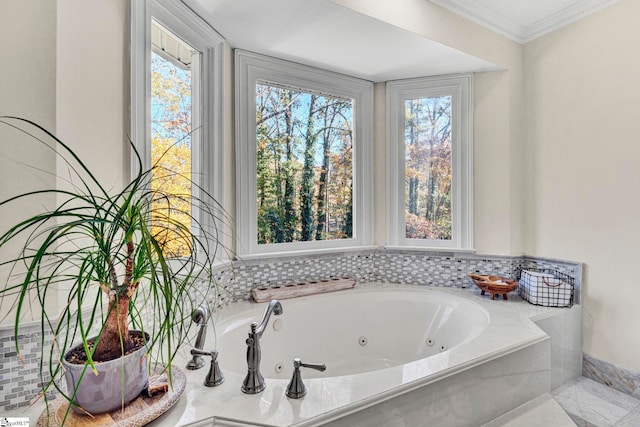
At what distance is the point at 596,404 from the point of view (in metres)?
1.88

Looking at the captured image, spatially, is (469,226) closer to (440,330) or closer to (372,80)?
(440,330)

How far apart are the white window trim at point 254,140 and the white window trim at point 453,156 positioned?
177 millimetres

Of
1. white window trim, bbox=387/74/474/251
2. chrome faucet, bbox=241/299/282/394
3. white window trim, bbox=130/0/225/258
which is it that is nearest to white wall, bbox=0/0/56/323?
white window trim, bbox=130/0/225/258

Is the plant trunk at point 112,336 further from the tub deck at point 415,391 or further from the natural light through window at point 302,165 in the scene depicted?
the natural light through window at point 302,165

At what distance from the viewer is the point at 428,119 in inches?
107

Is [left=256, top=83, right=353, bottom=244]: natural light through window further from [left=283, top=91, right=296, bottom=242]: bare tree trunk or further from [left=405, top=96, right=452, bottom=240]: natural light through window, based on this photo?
[left=405, top=96, right=452, bottom=240]: natural light through window

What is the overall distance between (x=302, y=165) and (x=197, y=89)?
0.90 m

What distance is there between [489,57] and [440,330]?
6.52ft

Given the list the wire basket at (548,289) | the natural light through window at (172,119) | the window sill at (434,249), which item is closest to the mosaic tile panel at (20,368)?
the natural light through window at (172,119)

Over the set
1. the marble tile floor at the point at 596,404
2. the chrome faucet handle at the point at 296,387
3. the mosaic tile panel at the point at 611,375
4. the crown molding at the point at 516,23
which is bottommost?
the marble tile floor at the point at 596,404

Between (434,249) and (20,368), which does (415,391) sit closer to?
(20,368)

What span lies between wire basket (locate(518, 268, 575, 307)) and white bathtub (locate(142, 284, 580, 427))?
8 cm

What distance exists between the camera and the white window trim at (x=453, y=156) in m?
2.60

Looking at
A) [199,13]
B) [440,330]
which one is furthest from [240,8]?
[440,330]
